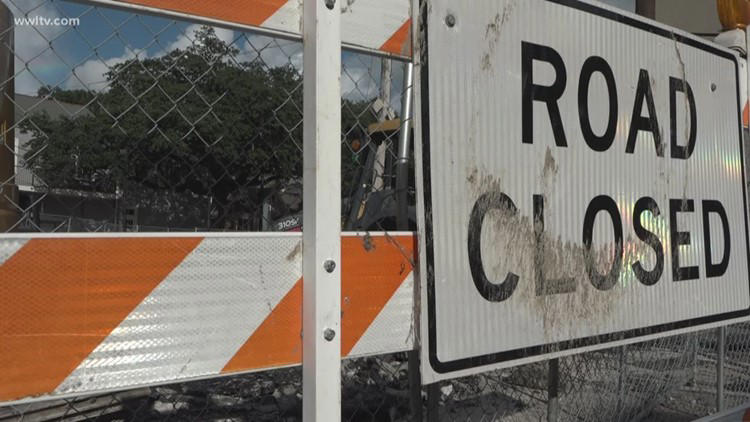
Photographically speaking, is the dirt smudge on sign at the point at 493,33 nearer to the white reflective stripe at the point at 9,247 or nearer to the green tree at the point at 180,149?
the white reflective stripe at the point at 9,247

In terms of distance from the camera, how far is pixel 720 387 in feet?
10.7

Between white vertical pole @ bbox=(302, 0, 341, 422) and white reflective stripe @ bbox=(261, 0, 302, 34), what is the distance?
0.08ft

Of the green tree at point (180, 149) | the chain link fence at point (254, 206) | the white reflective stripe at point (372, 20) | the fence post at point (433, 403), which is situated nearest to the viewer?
the white reflective stripe at point (372, 20)

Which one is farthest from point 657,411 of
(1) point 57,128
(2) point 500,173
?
(1) point 57,128

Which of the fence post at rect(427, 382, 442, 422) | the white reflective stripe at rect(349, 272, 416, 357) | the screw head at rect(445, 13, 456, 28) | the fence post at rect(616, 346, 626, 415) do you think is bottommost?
the fence post at rect(616, 346, 626, 415)

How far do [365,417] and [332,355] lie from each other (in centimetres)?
312

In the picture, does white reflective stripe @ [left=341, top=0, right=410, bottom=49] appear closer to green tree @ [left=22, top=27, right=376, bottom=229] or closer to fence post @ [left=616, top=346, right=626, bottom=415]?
green tree @ [left=22, top=27, right=376, bottom=229]

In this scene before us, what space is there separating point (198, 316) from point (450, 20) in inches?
40.5

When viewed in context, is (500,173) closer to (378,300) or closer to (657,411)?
(378,300)

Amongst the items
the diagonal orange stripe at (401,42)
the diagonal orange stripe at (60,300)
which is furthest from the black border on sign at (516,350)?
the diagonal orange stripe at (60,300)

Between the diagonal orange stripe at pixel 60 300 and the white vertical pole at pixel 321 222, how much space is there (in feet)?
1.20

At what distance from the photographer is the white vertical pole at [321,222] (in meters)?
1.47

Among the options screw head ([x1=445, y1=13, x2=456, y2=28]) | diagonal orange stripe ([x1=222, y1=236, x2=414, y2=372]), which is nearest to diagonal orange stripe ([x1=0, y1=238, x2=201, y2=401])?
diagonal orange stripe ([x1=222, y1=236, x2=414, y2=372])

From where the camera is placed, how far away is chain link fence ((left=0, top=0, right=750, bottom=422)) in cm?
354
